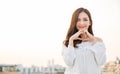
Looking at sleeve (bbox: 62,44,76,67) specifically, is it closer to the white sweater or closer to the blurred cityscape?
the white sweater

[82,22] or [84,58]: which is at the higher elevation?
[82,22]

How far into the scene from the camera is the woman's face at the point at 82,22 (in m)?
1.07

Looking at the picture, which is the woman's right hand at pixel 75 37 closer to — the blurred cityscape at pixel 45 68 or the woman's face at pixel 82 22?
the woman's face at pixel 82 22

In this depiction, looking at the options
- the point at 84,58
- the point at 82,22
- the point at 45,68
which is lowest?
the point at 45,68

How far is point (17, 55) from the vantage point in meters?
2.35

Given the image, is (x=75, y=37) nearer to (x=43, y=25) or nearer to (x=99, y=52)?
(x=99, y=52)

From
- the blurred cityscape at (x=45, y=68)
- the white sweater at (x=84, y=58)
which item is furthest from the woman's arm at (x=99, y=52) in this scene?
the blurred cityscape at (x=45, y=68)

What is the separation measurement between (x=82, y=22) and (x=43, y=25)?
141 centimetres

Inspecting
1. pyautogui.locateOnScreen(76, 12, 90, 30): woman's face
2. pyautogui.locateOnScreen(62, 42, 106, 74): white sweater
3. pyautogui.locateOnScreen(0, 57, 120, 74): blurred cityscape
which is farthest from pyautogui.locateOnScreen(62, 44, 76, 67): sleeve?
pyautogui.locateOnScreen(0, 57, 120, 74): blurred cityscape

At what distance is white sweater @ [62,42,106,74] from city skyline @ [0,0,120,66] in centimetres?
135

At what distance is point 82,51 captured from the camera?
103cm

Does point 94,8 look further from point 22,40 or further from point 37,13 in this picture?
point 22,40

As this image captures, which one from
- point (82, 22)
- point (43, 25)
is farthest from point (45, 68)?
point (82, 22)

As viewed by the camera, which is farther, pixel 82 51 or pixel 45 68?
pixel 45 68
